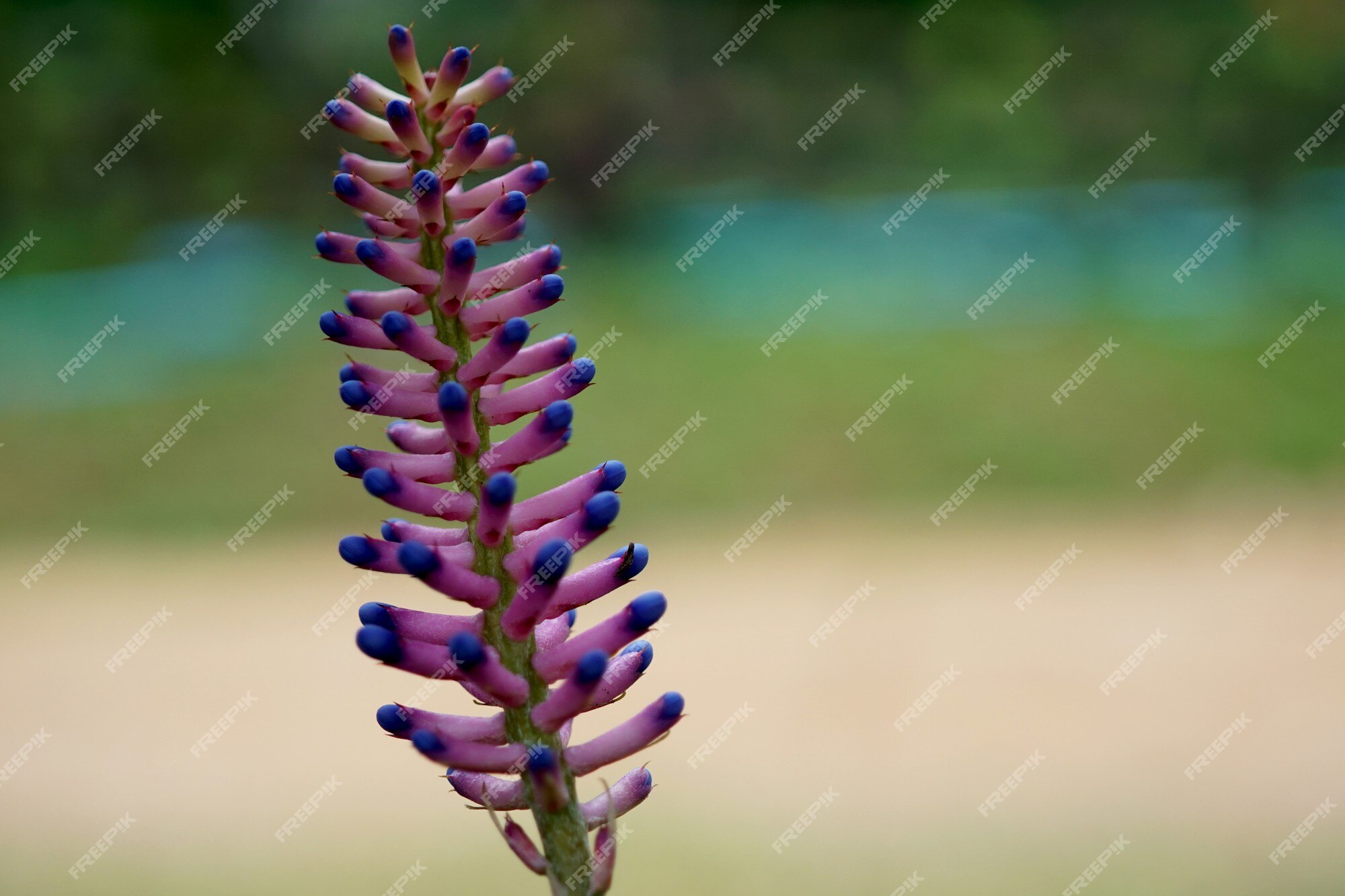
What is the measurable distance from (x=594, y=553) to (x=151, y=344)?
12.6 meters

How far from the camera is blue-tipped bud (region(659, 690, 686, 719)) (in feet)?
7.59

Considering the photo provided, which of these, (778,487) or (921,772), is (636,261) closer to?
(778,487)

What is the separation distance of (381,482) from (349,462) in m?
0.11

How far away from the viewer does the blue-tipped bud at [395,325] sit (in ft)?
7.39

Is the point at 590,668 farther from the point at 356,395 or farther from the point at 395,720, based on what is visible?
the point at 356,395

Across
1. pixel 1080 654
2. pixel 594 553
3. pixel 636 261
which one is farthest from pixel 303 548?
pixel 636 261

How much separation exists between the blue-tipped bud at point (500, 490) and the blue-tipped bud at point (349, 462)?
0.27m

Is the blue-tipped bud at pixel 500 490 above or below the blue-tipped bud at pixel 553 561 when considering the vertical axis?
above

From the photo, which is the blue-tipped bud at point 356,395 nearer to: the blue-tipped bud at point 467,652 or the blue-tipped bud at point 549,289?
the blue-tipped bud at point 549,289

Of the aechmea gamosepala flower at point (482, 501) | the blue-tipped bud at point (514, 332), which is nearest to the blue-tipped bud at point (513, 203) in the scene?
the aechmea gamosepala flower at point (482, 501)

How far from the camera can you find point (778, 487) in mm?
19172

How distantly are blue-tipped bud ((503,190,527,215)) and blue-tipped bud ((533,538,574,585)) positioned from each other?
0.63m

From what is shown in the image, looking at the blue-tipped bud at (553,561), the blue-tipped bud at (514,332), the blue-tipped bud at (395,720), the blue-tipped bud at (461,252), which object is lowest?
the blue-tipped bud at (395,720)

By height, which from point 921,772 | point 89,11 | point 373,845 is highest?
point 89,11
